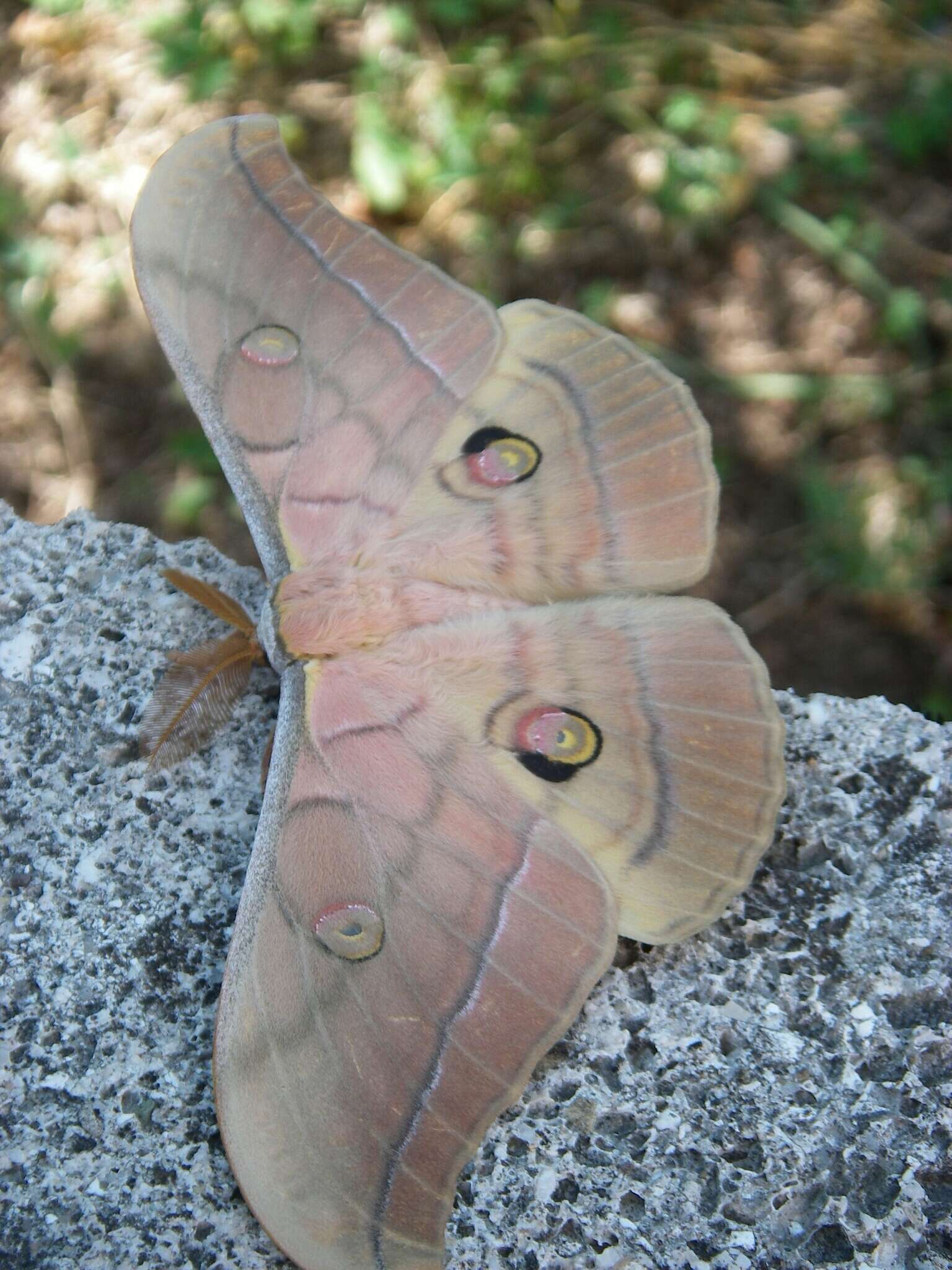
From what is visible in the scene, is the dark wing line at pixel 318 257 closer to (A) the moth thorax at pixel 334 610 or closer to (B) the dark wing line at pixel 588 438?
(B) the dark wing line at pixel 588 438

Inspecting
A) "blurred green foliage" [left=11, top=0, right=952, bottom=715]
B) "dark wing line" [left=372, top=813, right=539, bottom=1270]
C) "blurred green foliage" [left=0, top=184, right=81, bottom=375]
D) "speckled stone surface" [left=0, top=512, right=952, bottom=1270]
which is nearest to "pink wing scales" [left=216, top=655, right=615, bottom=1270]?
"dark wing line" [left=372, top=813, right=539, bottom=1270]

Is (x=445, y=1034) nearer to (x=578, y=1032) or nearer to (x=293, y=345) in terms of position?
(x=578, y=1032)

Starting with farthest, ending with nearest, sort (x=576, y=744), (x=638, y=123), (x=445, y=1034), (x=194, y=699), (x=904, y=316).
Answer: (x=638, y=123)
(x=904, y=316)
(x=194, y=699)
(x=576, y=744)
(x=445, y=1034)

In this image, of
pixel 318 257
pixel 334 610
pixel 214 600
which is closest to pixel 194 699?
pixel 214 600

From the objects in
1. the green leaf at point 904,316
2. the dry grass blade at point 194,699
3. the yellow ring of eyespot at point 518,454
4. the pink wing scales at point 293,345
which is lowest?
the green leaf at point 904,316

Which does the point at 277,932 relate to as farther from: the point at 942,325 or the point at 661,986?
the point at 942,325

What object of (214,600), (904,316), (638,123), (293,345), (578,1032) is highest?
(293,345)

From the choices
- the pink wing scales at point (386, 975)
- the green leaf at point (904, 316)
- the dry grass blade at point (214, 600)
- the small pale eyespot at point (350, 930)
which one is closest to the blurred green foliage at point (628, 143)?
the green leaf at point (904, 316)

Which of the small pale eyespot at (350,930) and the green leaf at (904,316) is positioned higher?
the small pale eyespot at (350,930)
